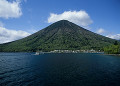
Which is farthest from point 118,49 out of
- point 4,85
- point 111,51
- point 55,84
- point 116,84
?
point 4,85

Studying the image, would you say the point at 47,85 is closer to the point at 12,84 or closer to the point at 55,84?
the point at 55,84

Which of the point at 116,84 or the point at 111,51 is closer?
the point at 116,84

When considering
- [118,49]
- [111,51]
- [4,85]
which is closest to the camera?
[4,85]

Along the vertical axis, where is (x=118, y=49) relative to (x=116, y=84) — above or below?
above

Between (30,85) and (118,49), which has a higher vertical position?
(118,49)

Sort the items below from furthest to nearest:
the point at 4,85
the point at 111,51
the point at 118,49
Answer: the point at 111,51
the point at 118,49
the point at 4,85

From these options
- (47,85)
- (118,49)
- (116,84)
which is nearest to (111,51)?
(118,49)

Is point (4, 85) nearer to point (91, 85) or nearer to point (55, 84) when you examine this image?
point (55, 84)

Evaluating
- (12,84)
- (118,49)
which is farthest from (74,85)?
(118,49)

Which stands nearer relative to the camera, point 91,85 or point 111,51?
point 91,85
